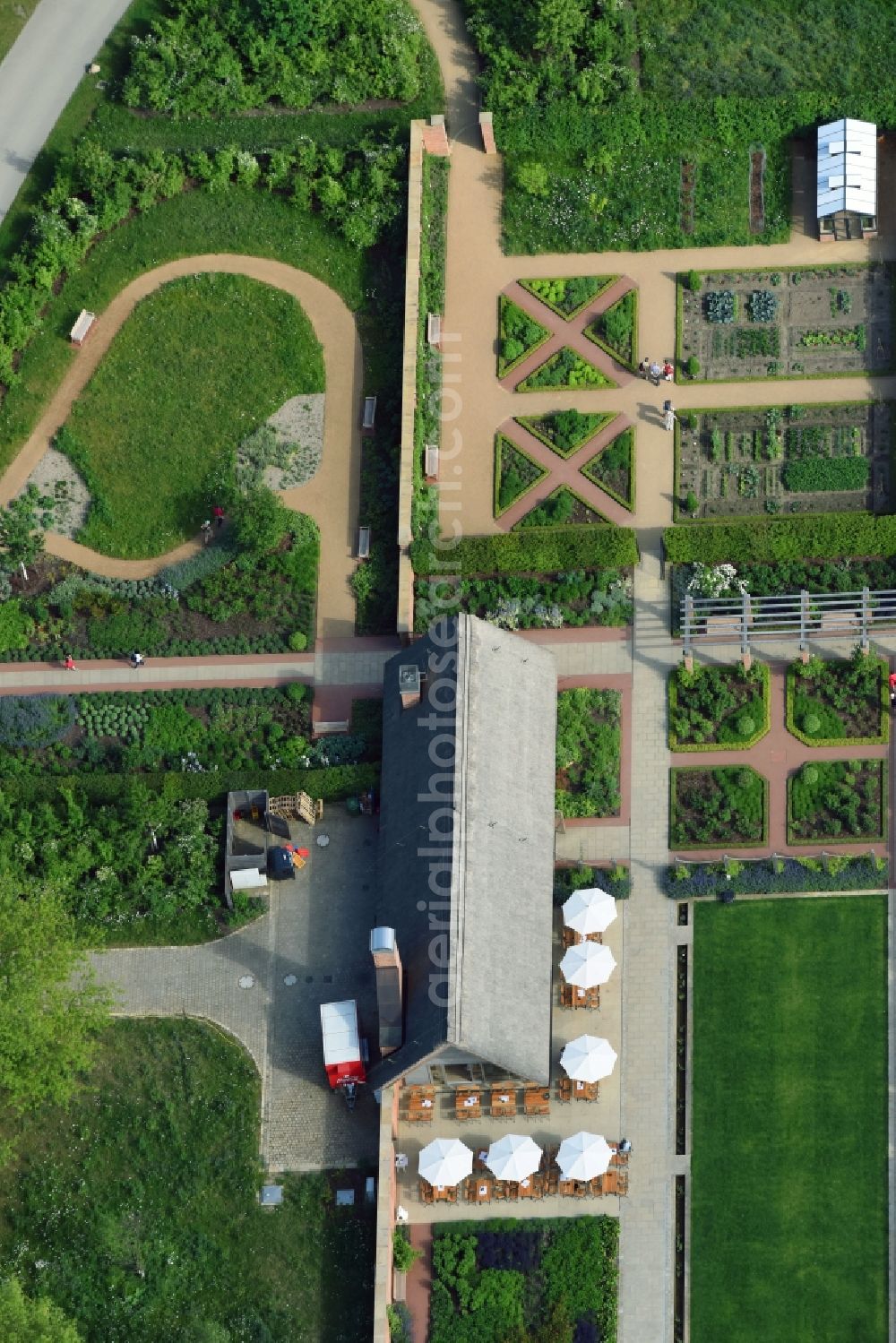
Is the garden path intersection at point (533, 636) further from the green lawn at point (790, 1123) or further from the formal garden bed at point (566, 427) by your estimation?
the green lawn at point (790, 1123)

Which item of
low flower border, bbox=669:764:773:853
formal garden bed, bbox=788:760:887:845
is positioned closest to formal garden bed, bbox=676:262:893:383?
formal garden bed, bbox=788:760:887:845

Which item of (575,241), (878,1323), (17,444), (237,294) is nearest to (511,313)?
(575,241)

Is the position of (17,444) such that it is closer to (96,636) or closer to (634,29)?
(96,636)

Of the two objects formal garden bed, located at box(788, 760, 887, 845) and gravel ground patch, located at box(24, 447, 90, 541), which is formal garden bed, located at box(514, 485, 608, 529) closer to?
formal garden bed, located at box(788, 760, 887, 845)

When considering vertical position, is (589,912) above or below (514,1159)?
above

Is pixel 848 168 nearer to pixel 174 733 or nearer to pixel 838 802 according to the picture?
pixel 838 802

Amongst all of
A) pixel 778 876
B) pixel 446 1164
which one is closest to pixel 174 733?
pixel 446 1164
